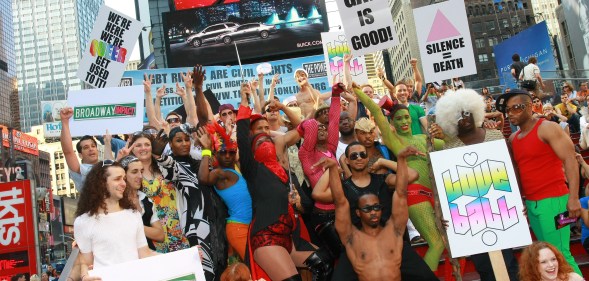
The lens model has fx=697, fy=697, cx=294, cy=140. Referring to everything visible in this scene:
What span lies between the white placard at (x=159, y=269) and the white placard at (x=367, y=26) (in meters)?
6.25

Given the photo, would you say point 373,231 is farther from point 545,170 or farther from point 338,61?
point 338,61

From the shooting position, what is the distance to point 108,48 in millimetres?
11008

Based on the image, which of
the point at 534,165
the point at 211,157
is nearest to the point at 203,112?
the point at 211,157

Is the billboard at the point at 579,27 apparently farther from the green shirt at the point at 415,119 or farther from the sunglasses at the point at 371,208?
the sunglasses at the point at 371,208

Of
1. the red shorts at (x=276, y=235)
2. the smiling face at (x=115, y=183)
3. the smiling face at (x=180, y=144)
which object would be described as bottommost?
the red shorts at (x=276, y=235)

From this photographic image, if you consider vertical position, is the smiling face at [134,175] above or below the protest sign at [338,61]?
below

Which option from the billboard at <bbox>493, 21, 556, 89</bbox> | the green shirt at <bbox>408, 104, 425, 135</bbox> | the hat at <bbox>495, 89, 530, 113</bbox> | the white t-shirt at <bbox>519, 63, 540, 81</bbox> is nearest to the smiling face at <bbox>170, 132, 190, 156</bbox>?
the green shirt at <bbox>408, 104, 425, 135</bbox>

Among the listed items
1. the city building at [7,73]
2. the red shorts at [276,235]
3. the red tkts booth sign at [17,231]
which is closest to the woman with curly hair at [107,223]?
the red shorts at [276,235]

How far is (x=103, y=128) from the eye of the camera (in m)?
9.03

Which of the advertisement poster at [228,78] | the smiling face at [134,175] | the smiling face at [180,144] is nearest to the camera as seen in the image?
the smiling face at [134,175]

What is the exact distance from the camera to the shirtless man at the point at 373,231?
18.6 ft

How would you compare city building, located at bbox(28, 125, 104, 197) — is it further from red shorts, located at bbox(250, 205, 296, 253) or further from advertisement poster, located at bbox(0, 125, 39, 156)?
red shorts, located at bbox(250, 205, 296, 253)

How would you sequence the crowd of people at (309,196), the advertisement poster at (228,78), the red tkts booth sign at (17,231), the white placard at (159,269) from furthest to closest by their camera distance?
the advertisement poster at (228,78) → the red tkts booth sign at (17,231) → the crowd of people at (309,196) → the white placard at (159,269)

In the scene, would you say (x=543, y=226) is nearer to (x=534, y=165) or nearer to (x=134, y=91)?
(x=534, y=165)
